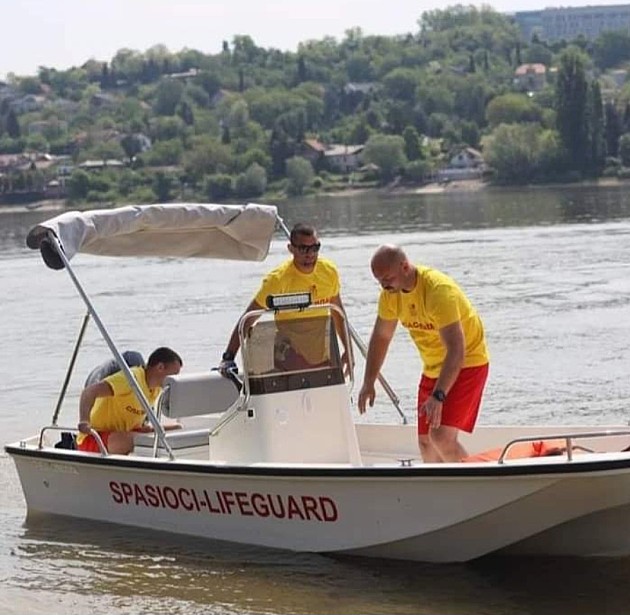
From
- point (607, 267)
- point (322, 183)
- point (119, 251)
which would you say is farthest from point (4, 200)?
point (119, 251)

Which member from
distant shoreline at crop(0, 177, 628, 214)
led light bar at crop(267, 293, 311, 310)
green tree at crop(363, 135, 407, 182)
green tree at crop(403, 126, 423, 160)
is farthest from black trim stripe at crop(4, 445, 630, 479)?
green tree at crop(403, 126, 423, 160)

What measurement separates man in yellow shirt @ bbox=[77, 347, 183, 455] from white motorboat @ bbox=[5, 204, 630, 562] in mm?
160

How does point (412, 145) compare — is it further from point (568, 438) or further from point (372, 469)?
point (568, 438)

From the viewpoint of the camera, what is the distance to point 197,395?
36.5ft

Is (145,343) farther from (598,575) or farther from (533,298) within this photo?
(598,575)

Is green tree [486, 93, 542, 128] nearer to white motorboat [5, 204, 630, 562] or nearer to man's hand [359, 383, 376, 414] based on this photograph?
white motorboat [5, 204, 630, 562]

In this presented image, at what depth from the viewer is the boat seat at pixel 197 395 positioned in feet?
36.1

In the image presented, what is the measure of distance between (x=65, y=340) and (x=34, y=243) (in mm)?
14679

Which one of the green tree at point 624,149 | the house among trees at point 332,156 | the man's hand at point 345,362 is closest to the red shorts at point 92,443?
the man's hand at point 345,362

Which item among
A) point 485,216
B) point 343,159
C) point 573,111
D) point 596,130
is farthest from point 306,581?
point 343,159

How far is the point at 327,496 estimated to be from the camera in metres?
9.95

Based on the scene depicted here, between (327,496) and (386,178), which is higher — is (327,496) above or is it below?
above

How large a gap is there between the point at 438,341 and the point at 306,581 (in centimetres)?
181

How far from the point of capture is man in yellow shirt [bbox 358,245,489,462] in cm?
957
